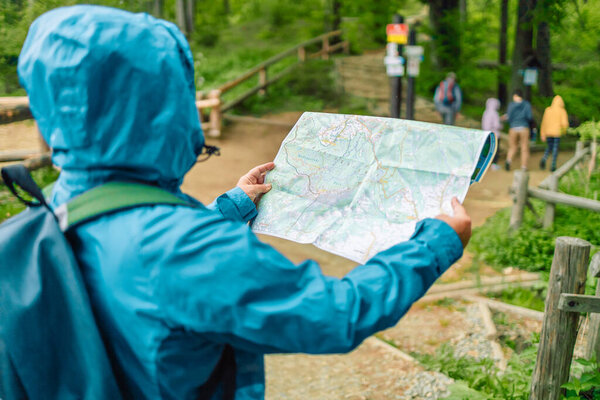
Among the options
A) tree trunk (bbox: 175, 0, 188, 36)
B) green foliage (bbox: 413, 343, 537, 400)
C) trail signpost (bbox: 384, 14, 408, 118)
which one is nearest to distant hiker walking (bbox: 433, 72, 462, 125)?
trail signpost (bbox: 384, 14, 408, 118)

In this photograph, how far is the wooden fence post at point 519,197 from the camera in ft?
24.5

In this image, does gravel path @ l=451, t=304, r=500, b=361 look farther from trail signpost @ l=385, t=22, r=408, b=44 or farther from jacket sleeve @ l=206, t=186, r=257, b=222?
trail signpost @ l=385, t=22, r=408, b=44

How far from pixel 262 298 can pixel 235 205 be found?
0.72 m

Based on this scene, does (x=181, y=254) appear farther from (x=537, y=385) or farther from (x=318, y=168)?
(x=537, y=385)

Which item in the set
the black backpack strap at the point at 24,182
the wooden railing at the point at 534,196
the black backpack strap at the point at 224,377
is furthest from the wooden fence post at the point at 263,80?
the black backpack strap at the point at 224,377

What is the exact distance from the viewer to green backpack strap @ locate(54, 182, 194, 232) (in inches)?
42.4

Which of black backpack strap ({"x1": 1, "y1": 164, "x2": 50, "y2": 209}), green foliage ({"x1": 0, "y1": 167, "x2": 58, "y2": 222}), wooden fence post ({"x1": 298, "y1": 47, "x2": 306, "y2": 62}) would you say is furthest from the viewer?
wooden fence post ({"x1": 298, "y1": 47, "x2": 306, "y2": 62})

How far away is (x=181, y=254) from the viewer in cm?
A: 101

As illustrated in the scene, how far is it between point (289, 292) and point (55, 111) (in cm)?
60

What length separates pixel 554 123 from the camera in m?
9.74

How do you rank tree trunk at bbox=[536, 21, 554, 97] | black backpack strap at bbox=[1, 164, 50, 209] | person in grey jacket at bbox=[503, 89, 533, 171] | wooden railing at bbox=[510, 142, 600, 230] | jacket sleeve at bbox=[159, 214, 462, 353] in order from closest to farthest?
jacket sleeve at bbox=[159, 214, 462, 353] < black backpack strap at bbox=[1, 164, 50, 209] < wooden railing at bbox=[510, 142, 600, 230] < person in grey jacket at bbox=[503, 89, 533, 171] < tree trunk at bbox=[536, 21, 554, 97]

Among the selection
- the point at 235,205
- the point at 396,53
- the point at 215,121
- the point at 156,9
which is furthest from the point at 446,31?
the point at 235,205

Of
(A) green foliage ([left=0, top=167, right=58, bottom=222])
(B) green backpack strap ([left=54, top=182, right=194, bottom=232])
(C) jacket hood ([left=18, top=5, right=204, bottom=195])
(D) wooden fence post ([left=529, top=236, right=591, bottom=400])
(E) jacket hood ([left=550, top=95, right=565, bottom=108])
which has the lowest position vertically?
(A) green foliage ([left=0, top=167, right=58, bottom=222])

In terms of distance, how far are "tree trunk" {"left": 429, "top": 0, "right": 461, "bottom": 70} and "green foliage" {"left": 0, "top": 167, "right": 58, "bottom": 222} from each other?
1287cm
